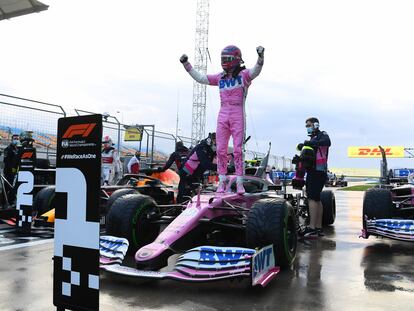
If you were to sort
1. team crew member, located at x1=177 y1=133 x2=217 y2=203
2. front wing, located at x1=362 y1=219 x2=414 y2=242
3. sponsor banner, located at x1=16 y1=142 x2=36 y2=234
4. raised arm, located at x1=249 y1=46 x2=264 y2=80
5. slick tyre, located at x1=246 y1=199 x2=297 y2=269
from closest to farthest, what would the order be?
slick tyre, located at x1=246 y1=199 x2=297 y2=269
front wing, located at x1=362 y1=219 x2=414 y2=242
raised arm, located at x1=249 y1=46 x2=264 y2=80
sponsor banner, located at x1=16 y1=142 x2=36 y2=234
team crew member, located at x1=177 y1=133 x2=217 y2=203

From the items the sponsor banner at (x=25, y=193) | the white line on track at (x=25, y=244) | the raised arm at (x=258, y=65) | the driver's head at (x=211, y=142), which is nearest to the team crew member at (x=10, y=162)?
the sponsor banner at (x=25, y=193)

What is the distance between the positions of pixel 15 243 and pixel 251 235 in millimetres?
3604

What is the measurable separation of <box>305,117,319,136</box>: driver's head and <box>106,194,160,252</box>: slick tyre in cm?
319

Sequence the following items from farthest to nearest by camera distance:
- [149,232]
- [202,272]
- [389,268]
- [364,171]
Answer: [364,171], [149,232], [389,268], [202,272]

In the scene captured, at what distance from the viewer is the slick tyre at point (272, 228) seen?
13.7 ft

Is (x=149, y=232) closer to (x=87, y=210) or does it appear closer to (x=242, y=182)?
(x=242, y=182)

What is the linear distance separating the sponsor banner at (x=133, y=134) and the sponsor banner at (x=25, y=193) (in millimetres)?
8146

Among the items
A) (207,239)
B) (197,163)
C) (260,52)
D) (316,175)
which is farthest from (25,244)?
(316,175)

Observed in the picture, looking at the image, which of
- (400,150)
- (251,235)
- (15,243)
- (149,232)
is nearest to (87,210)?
(251,235)

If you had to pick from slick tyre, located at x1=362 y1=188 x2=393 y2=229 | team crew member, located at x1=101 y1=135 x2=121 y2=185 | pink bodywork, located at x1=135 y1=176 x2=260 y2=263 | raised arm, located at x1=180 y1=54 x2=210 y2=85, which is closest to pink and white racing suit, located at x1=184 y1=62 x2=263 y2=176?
raised arm, located at x1=180 y1=54 x2=210 y2=85

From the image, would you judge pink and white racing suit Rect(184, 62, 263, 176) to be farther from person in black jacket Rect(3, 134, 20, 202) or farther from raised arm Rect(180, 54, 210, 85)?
person in black jacket Rect(3, 134, 20, 202)

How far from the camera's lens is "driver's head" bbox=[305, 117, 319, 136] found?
7.00 m

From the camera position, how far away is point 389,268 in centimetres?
475

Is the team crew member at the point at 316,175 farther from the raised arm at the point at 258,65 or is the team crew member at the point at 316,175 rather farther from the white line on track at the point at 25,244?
the white line on track at the point at 25,244
